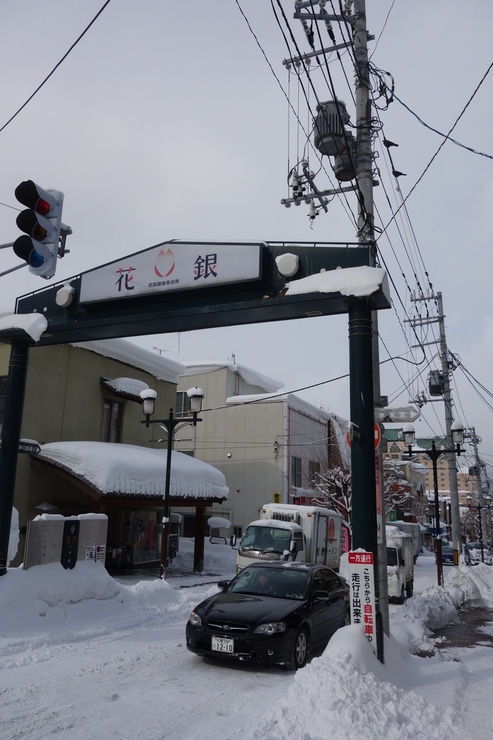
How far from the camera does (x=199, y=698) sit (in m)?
7.22

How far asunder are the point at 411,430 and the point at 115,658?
13.6 m

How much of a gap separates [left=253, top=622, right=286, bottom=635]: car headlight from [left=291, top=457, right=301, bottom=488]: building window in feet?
99.9

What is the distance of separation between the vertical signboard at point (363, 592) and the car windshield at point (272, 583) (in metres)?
1.62

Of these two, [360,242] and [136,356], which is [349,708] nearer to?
[360,242]

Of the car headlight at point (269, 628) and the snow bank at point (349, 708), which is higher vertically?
the car headlight at point (269, 628)

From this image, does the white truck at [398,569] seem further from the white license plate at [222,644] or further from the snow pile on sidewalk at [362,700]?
the white license plate at [222,644]

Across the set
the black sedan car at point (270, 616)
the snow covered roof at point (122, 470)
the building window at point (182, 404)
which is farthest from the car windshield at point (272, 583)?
the building window at point (182, 404)

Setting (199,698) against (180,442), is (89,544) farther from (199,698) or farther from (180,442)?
(180,442)

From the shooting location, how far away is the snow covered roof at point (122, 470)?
1961cm

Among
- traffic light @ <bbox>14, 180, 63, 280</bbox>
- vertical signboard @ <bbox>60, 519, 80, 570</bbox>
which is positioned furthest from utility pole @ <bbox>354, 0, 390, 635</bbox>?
Answer: vertical signboard @ <bbox>60, 519, 80, 570</bbox>

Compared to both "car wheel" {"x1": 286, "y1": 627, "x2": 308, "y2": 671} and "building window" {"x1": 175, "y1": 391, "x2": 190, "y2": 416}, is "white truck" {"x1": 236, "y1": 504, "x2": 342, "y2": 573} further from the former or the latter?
"building window" {"x1": 175, "y1": 391, "x2": 190, "y2": 416}

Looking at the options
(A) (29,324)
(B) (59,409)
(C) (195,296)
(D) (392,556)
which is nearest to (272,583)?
(C) (195,296)

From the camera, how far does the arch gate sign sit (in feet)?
33.4

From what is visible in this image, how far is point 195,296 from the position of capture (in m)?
12.1
